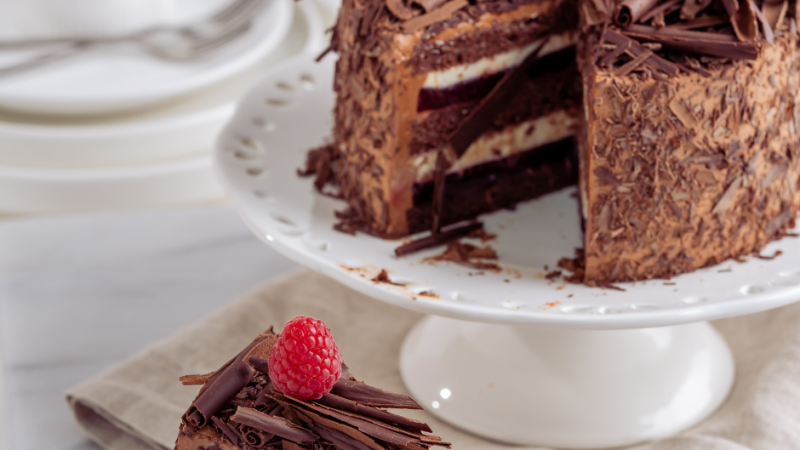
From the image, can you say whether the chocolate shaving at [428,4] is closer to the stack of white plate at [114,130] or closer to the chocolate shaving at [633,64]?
the chocolate shaving at [633,64]

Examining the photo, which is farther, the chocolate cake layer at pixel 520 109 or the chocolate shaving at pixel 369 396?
the chocolate cake layer at pixel 520 109

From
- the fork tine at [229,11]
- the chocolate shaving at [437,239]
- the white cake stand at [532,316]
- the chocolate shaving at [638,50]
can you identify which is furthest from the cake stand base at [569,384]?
the fork tine at [229,11]

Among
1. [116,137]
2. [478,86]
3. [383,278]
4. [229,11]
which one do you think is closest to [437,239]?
[383,278]

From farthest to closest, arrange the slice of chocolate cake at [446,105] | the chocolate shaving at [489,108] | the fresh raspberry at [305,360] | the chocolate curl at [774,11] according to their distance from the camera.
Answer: the chocolate shaving at [489,108] → the slice of chocolate cake at [446,105] → the chocolate curl at [774,11] → the fresh raspberry at [305,360]

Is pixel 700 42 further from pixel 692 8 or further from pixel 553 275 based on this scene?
pixel 553 275

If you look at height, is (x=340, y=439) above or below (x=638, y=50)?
below
